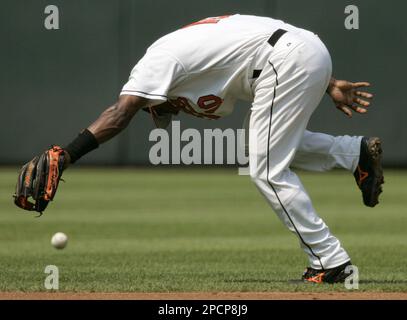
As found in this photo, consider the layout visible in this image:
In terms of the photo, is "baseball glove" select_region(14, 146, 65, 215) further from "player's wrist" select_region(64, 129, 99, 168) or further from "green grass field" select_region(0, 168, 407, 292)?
"green grass field" select_region(0, 168, 407, 292)

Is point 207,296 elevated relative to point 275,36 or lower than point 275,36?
lower

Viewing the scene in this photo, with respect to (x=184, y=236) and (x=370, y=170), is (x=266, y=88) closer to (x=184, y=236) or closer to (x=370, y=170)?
(x=370, y=170)

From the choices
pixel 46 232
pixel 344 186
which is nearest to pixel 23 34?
pixel 344 186

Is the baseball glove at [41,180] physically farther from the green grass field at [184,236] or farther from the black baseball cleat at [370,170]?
the black baseball cleat at [370,170]

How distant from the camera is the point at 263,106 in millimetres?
5637

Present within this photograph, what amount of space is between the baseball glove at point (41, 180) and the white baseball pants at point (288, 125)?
111 centimetres

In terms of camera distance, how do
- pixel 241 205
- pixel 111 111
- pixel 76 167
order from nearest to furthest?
pixel 111 111, pixel 241 205, pixel 76 167

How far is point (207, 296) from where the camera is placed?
204 inches

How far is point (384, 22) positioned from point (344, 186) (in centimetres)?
287

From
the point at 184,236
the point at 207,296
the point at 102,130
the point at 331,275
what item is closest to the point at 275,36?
the point at 102,130

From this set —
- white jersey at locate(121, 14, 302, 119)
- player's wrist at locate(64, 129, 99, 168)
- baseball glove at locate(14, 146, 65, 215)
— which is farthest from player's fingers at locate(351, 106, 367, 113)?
baseball glove at locate(14, 146, 65, 215)

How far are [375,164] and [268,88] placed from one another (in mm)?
846

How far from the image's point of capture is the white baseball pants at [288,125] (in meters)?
5.62

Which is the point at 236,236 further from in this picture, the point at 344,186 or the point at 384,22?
the point at 384,22
